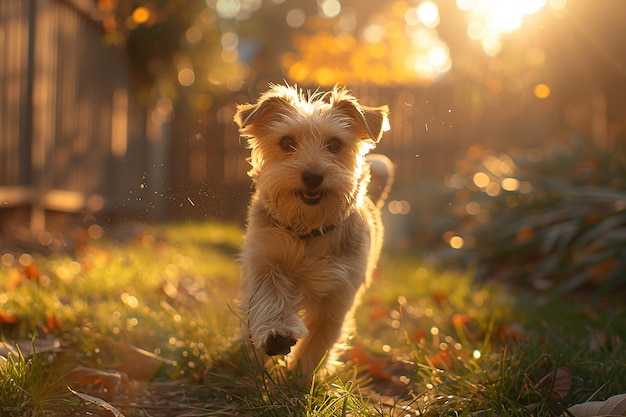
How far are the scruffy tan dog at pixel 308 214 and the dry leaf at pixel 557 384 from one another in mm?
892

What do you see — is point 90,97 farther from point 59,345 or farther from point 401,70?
point 401,70

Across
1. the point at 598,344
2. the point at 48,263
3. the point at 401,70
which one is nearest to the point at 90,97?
the point at 48,263

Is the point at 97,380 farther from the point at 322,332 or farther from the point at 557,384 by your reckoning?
the point at 557,384

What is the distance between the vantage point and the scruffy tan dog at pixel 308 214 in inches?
115

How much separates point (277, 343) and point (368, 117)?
3.90ft

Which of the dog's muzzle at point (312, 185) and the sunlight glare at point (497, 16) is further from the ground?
the sunlight glare at point (497, 16)

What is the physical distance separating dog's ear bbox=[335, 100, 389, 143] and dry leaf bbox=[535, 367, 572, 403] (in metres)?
1.24

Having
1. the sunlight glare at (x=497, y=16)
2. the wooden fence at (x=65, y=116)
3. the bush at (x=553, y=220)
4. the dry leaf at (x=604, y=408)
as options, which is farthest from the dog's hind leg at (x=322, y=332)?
the sunlight glare at (x=497, y=16)

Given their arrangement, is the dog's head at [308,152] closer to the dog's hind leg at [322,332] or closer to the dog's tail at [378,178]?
the dog's hind leg at [322,332]

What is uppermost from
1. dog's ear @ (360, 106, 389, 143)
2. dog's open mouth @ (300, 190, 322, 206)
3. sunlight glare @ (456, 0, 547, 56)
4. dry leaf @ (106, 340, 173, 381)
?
sunlight glare @ (456, 0, 547, 56)

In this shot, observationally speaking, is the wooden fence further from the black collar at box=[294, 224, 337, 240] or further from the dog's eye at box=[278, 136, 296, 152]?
the black collar at box=[294, 224, 337, 240]

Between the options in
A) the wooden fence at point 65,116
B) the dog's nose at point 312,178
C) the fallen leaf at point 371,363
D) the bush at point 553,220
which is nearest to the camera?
the dog's nose at point 312,178

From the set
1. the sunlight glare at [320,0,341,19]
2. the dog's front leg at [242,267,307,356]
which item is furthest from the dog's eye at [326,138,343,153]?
the sunlight glare at [320,0,341,19]

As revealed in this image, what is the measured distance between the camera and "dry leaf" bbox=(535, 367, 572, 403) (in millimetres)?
2539
